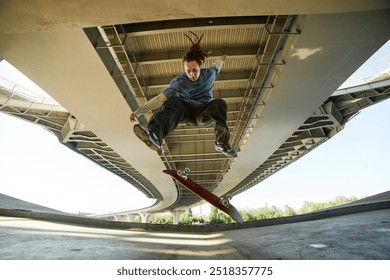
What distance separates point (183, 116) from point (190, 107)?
0.26 m

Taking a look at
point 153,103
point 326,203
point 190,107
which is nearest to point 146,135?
point 153,103

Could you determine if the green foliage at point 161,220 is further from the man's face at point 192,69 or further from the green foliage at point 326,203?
the man's face at point 192,69

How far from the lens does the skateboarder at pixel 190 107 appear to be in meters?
4.82

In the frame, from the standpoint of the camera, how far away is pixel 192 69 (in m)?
4.80

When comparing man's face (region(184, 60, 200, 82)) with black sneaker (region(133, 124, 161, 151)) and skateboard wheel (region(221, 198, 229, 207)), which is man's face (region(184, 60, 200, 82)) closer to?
black sneaker (region(133, 124, 161, 151))

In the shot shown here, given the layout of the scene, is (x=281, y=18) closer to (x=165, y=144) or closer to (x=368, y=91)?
(x=165, y=144)

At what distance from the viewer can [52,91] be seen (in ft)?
32.7

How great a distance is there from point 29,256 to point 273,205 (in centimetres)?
14678

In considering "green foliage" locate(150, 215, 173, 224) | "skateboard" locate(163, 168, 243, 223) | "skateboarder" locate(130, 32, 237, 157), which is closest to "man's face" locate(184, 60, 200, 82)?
"skateboarder" locate(130, 32, 237, 157)

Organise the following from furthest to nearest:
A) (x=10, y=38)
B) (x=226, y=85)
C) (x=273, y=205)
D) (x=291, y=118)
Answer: (x=273, y=205), (x=291, y=118), (x=226, y=85), (x=10, y=38)

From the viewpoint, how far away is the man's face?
15.6 ft

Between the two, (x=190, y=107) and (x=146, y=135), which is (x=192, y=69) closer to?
(x=190, y=107)

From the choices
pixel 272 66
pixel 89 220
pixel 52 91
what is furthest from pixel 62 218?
pixel 272 66

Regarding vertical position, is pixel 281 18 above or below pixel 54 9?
above
